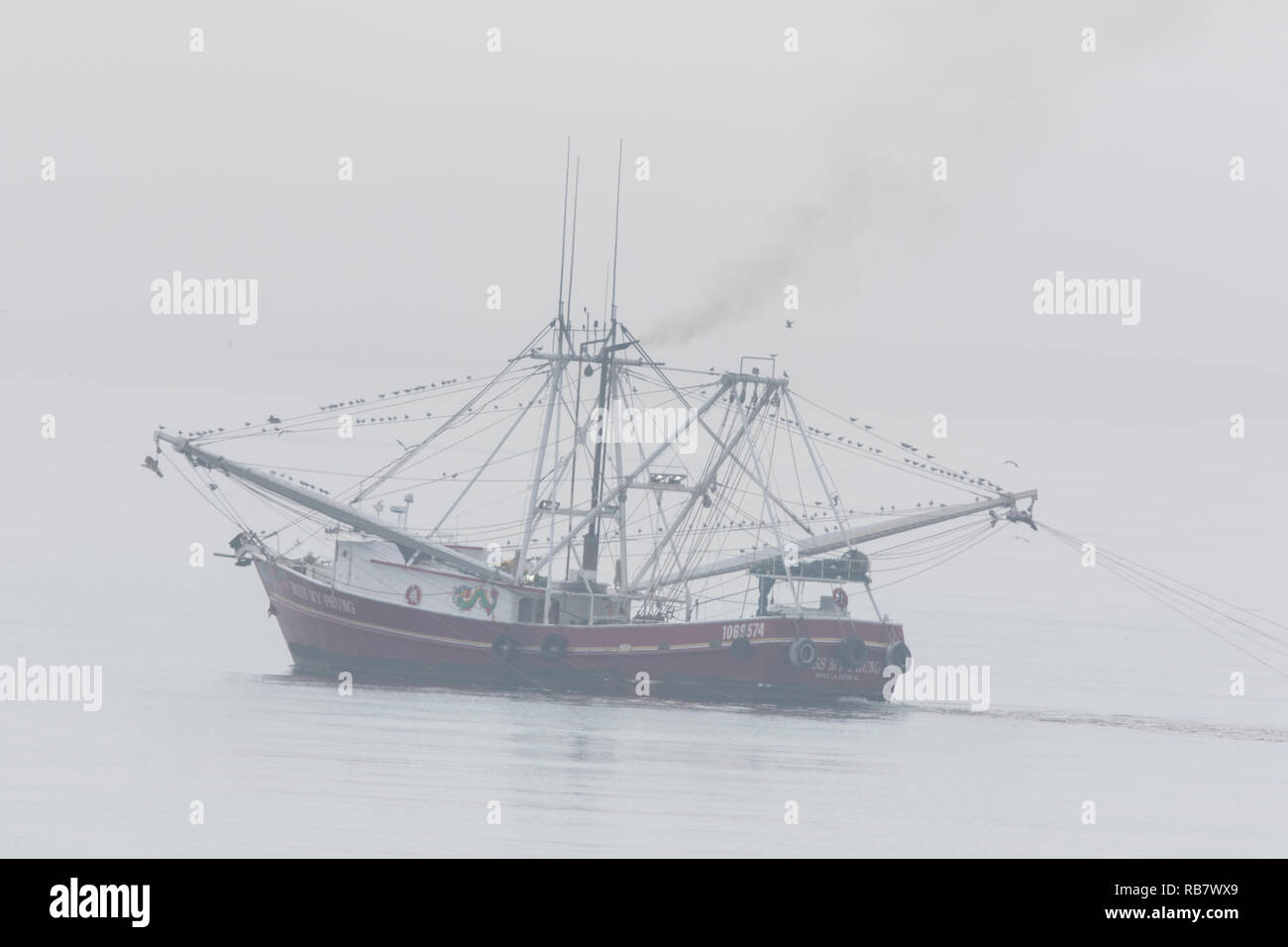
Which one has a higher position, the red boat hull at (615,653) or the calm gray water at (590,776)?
the red boat hull at (615,653)

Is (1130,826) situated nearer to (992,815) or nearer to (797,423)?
(992,815)

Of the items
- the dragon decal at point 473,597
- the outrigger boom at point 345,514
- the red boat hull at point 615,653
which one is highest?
the outrigger boom at point 345,514

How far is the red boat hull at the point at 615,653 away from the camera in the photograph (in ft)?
244

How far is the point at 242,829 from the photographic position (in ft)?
145

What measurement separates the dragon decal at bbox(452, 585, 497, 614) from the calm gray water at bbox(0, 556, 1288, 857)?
397 centimetres

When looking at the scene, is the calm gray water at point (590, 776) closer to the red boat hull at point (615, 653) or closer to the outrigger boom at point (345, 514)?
the red boat hull at point (615, 653)

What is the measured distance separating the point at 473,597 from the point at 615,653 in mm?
5523

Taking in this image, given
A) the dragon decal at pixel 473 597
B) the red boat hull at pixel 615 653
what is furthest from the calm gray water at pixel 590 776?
the dragon decal at pixel 473 597

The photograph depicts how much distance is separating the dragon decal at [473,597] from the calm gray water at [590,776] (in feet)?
13.0

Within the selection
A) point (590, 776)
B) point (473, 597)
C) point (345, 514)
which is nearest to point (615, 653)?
point (473, 597)

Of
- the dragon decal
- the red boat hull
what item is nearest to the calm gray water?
the red boat hull

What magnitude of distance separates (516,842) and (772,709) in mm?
29902

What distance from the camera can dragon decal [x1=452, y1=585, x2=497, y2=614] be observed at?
76688 millimetres

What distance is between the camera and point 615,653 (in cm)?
7538
